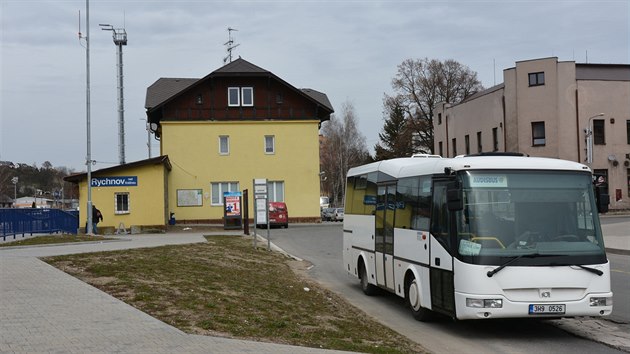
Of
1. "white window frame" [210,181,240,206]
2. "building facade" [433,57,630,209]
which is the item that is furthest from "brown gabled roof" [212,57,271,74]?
"building facade" [433,57,630,209]

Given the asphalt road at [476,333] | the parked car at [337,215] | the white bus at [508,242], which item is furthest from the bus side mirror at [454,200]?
the parked car at [337,215]

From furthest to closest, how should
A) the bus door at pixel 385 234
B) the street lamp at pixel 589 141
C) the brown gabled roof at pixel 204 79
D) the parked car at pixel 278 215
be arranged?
the brown gabled roof at pixel 204 79 < the street lamp at pixel 589 141 < the parked car at pixel 278 215 < the bus door at pixel 385 234

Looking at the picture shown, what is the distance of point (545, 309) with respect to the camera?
9312mm

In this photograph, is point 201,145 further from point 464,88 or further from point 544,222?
point 544,222

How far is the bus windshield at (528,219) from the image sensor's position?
376 inches

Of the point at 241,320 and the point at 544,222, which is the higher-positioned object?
the point at 544,222

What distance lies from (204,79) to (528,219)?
142 ft

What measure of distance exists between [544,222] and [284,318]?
4054 mm

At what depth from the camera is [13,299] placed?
1042cm

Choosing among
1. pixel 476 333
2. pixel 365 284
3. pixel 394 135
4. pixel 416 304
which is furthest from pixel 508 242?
pixel 394 135

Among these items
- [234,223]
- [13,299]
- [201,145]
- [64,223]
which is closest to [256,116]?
[201,145]

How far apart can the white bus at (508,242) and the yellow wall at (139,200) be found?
33.2 metres

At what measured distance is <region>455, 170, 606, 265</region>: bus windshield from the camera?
955 centimetres

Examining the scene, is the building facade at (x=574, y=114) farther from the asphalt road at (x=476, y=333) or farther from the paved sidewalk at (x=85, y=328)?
the paved sidewalk at (x=85, y=328)
